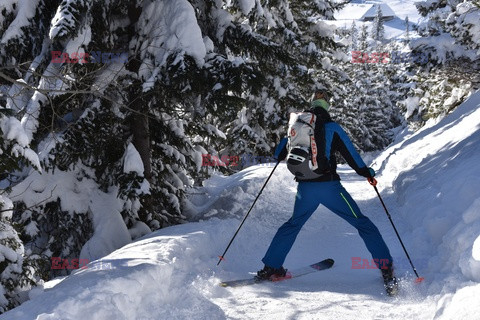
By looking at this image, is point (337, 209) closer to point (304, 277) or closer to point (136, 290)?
point (304, 277)

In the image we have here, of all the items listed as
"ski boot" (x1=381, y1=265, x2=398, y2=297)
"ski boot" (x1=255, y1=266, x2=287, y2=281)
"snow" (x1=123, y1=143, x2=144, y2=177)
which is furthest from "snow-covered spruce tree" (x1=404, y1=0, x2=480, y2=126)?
"snow" (x1=123, y1=143, x2=144, y2=177)

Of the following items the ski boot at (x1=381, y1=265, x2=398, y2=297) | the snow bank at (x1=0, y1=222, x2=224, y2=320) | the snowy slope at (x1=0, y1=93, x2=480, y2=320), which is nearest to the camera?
the snow bank at (x1=0, y1=222, x2=224, y2=320)

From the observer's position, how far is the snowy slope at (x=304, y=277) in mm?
3695

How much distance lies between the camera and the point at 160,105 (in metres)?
8.20

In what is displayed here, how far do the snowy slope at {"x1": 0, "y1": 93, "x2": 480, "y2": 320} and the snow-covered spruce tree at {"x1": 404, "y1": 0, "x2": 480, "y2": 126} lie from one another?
2796mm

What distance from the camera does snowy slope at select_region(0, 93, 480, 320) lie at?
3695 millimetres

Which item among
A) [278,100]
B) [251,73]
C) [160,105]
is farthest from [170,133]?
[278,100]

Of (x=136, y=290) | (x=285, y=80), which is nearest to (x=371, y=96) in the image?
(x=285, y=80)

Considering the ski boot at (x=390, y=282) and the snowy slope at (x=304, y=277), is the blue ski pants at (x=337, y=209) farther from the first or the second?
the snowy slope at (x=304, y=277)

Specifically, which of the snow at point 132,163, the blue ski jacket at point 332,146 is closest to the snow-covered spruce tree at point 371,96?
the snow at point 132,163

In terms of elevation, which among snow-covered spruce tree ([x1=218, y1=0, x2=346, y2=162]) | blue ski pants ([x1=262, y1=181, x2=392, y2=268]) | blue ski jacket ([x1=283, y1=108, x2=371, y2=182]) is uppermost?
snow-covered spruce tree ([x1=218, y1=0, x2=346, y2=162])

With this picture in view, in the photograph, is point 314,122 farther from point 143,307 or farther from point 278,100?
point 278,100

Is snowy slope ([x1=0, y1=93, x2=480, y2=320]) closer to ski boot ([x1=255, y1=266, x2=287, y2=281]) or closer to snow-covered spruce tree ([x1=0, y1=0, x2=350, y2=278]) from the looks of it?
ski boot ([x1=255, y1=266, x2=287, y2=281])

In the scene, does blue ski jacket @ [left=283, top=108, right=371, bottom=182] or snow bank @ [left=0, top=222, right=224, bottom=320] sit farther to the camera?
blue ski jacket @ [left=283, top=108, right=371, bottom=182]
